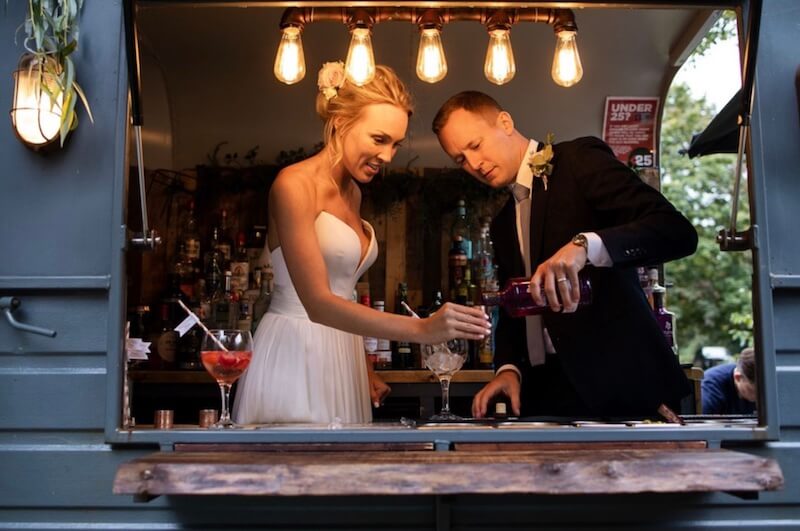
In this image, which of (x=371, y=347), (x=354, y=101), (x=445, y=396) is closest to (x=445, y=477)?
(x=445, y=396)

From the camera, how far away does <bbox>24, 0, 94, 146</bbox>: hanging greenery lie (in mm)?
2500

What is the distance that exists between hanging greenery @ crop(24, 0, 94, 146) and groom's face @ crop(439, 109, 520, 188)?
4.22 ft

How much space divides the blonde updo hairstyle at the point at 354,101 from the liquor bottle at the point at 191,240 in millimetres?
1870

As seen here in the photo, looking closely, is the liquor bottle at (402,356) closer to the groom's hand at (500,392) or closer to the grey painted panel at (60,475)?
the groom's hand at (500,392)

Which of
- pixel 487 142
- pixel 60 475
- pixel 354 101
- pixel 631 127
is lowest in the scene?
pixel 60 475

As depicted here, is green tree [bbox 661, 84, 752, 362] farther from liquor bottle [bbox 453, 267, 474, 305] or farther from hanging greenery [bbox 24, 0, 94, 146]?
hanging greenery [bbox 24, 0, 94, 146]

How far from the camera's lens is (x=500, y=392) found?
3.25 m

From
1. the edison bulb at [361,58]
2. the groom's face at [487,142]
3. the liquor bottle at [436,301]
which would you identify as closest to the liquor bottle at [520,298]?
the groom's face at [487,142]

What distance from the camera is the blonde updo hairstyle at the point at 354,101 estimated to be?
3305 millimetres

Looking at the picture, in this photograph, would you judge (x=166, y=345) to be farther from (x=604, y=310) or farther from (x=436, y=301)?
(x=604, y=310)

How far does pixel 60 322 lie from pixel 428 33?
145 cm

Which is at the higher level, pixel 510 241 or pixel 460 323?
pixel 510 241

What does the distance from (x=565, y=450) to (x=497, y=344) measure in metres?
1.08

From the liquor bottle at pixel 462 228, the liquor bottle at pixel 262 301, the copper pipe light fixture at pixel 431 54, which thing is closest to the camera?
the copper pipe light fixture at pixel 431 54
